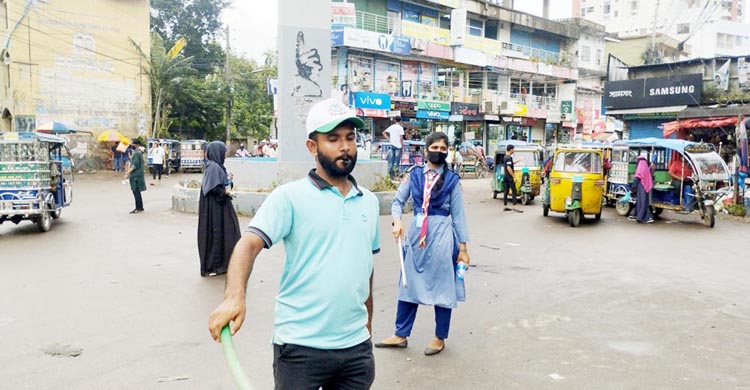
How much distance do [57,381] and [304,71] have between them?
9739mm

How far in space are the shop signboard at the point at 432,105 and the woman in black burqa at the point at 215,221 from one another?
24800mm

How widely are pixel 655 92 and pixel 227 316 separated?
2609cm

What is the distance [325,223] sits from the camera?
2.34m

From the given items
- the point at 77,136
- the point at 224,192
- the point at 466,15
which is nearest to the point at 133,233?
the point at 224,192

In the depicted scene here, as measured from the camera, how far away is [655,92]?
24516 millimetres

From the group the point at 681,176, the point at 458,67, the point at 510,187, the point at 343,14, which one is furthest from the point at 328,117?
the point at 458,67

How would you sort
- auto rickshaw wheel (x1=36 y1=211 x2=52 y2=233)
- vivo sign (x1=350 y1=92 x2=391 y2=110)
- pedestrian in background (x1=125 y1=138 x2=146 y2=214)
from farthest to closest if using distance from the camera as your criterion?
vivo sign (x1=350 y1=92 x2=391 y2=110), pedestrian in background (x1=125 y1=138 x2=146 y2=214), auto rickshaw wheel (x1=36 y1=211 x2=52 y2=233)

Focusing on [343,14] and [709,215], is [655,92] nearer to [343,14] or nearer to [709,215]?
[709,215]

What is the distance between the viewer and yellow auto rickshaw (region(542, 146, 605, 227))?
1229 centimetres

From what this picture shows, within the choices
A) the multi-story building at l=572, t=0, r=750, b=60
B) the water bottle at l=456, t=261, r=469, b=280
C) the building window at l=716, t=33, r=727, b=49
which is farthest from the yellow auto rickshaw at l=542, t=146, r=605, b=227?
the building window at l=716, t=33, r=727, b=49

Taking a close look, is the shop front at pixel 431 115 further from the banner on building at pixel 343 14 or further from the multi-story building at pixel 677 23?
the multi-story building at pixel 677 23

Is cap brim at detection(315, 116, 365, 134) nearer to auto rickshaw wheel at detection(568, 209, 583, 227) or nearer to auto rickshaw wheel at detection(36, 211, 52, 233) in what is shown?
auto rickshaw wheel at detection(36, 211, 52, 233)

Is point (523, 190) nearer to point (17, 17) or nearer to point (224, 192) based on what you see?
point (224, 192)

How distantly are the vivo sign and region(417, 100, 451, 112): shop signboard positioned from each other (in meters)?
2.73
